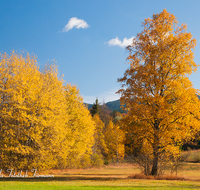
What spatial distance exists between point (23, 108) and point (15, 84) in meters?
3.13

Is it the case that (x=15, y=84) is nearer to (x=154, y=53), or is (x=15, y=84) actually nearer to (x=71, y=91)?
(x=71, y=91)

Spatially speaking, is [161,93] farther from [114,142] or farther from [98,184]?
[114,142]

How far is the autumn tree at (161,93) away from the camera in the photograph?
1345cm

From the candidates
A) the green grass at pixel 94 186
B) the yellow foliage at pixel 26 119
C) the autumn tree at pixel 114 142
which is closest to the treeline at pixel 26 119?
the yellow foliage at pixel 26 119

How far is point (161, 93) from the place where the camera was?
15109 mm

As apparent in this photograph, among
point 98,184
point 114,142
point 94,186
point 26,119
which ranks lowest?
point 114,142

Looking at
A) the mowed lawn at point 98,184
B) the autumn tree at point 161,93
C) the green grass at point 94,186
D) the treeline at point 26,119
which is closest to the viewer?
the green grass at point 94,186

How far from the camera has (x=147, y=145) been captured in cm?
1530

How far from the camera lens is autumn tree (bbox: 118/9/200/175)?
13.5m

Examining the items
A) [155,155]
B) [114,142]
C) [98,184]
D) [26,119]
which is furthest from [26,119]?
[114,142]

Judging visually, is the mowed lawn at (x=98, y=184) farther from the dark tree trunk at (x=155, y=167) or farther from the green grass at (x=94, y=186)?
the dark tree trunk at (x=155, y=167)

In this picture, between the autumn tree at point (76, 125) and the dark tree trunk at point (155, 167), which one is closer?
the dark tree trunk at point (155, 167)

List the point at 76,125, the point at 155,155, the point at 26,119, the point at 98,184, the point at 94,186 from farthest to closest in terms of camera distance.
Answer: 1. the point at 76,125
2. the point at 26,119
3. the point at 155,155
4. the point at 98,184
5. the point at 94,186

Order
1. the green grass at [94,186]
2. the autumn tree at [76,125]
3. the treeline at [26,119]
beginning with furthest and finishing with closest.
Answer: the autumn tree at [76,125], the treeline at [26,119], the green grass at [94,186]
